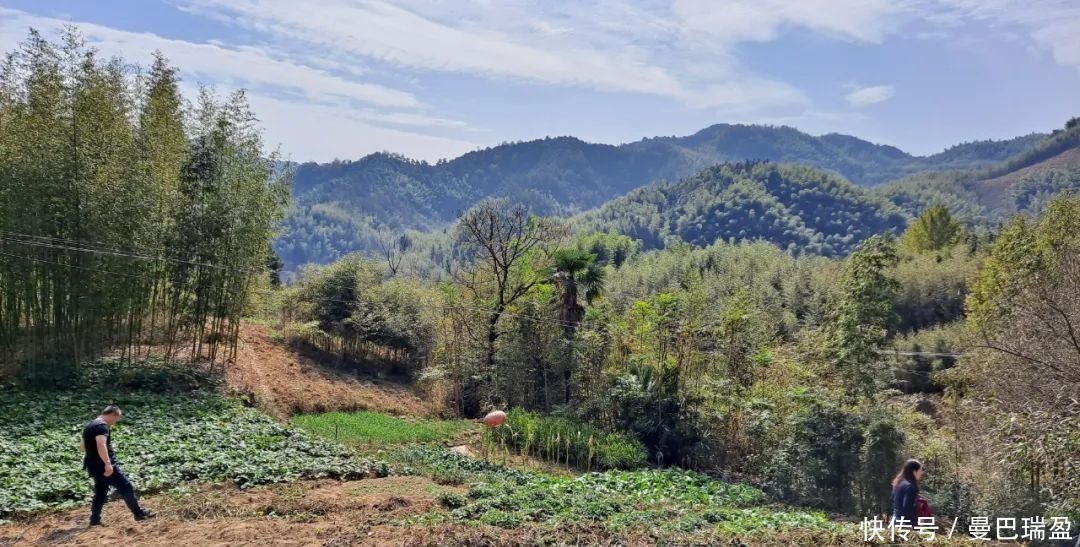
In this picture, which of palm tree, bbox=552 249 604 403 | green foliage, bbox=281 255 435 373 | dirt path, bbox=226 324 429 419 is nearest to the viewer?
dirt path, bbox=226 324 429 419

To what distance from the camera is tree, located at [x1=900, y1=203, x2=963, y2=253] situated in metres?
44.5

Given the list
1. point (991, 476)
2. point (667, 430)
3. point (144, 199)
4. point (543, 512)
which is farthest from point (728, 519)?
point (144, 199)

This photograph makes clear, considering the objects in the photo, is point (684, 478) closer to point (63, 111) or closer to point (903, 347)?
point (63, 111)

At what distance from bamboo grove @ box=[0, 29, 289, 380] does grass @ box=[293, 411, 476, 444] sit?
150 inches

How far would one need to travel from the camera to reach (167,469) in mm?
10070

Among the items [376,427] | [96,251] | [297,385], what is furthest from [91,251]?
[376,427]

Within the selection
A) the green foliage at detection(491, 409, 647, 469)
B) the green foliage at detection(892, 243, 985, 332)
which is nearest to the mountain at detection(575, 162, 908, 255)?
the green foliage at detection(892, 243, 985, 332)

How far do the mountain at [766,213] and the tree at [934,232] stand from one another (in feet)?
271

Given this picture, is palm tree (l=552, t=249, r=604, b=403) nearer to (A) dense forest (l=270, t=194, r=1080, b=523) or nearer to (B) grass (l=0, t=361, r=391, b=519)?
(A) dense forest (l=270, t=194, r=1080, b=523)

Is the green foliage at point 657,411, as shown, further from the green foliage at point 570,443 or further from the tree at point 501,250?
the tree at point 501,250

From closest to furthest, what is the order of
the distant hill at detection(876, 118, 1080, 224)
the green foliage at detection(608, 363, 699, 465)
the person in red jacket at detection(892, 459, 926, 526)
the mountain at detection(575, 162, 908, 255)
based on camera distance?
1. the person in red jacket at detection(892, 459, 926, 526)
2. the green foliage at detection(608, 363, 699, 465)
3. the mountain at detection(575, 162, 908, 255)
4. the distant hill at detection(876, 118, 1080, 224)

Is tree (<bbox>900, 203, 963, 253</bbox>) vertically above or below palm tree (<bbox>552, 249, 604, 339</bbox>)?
above

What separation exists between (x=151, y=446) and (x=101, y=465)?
3473mm

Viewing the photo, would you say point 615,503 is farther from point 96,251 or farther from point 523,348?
point 96,251
